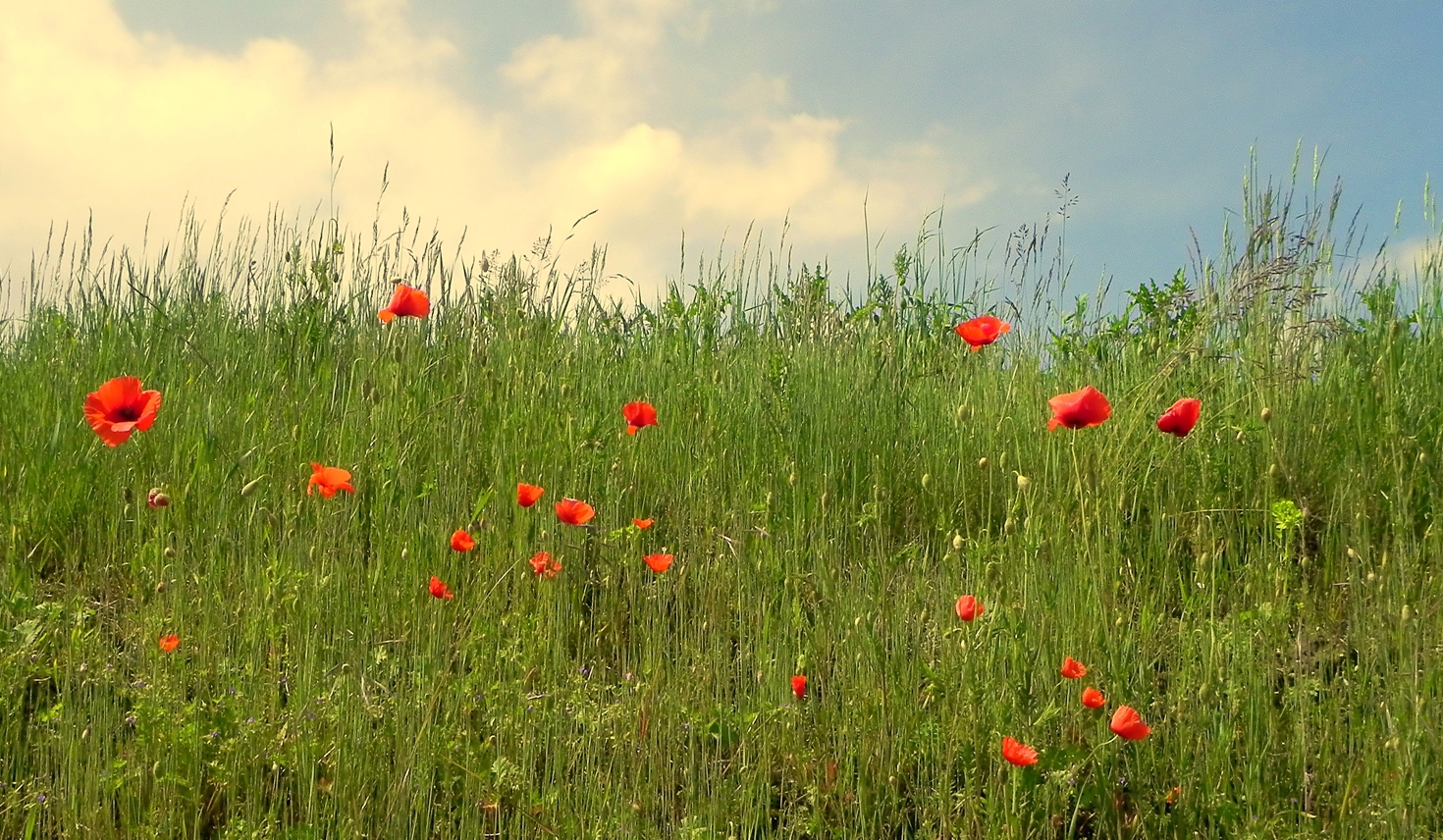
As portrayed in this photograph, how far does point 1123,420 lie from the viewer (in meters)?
2.96

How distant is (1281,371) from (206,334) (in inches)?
155

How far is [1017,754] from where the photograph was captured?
161 centimetres

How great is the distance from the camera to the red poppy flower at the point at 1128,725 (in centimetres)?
165

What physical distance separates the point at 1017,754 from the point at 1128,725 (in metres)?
0.20

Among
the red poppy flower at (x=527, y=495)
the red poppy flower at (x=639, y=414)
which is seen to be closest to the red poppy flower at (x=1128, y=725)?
the red poppy flower at (x=527, y=495)

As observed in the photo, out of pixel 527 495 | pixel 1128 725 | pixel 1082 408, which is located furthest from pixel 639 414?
pixel 1128 725

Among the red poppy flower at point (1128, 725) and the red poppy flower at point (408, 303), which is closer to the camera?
the red poppy flower at point (1128, 725)

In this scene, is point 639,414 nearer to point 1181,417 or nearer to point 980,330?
point 980,330

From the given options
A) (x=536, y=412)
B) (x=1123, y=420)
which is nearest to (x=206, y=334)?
(x=536, y=412)

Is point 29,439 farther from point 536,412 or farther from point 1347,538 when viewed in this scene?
point 1347,538

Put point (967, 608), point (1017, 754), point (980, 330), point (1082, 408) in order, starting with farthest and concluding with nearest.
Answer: point (980, 330), point (1082, 408), point (967, 608), point (1017, 754)

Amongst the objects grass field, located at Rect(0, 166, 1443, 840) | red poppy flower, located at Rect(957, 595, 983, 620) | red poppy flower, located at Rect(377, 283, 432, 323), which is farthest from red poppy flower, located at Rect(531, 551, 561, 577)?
red poppy flower, located at Rect(957, 595, 983, 620)

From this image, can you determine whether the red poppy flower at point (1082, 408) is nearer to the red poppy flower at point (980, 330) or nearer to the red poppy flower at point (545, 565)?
the red poppy flower at point (980, 330)

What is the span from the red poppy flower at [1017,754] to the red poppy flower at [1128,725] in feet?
0.48
